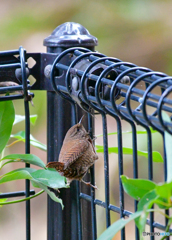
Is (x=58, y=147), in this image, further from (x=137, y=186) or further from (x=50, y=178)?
(x=137, y=186)

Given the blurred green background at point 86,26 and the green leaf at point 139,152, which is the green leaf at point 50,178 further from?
the blurred green background at point 86,26

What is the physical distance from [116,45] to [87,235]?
204cm

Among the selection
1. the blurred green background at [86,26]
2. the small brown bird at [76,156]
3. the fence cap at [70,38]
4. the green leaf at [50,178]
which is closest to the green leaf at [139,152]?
the small brown bird at [76,156]

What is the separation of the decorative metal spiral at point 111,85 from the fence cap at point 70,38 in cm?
4

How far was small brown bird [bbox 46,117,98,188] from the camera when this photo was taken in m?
0.93

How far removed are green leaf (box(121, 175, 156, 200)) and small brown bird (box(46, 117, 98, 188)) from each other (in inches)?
12.5

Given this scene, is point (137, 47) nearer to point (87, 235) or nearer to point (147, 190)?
point (87, 235)

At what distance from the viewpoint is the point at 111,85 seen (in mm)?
765

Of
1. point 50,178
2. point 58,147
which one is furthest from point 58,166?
point 58,147

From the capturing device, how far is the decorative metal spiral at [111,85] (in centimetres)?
64

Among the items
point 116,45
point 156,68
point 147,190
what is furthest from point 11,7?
point 147,190

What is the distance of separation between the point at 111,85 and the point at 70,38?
1.01ft

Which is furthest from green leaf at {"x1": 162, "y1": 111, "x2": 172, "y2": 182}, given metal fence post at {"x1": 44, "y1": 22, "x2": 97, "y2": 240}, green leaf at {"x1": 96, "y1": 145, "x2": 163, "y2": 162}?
metal fence post at {"x1": 44, "y1": 22, "x2": 97, "y2": 240}

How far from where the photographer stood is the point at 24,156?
3.11 ft
